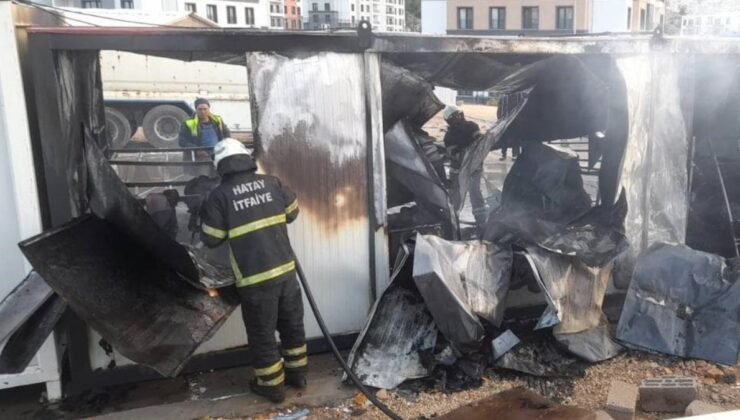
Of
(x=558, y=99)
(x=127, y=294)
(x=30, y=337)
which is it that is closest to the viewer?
(x=30, y=337)

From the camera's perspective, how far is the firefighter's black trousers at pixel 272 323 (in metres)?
3.82

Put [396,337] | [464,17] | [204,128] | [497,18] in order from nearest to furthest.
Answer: [396,337]
[204,128]
[497,18]
[464,17]

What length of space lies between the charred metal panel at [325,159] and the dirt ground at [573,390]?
0.82 metres

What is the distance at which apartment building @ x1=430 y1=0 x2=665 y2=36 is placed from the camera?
45469mm

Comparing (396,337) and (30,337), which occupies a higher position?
(30,337)

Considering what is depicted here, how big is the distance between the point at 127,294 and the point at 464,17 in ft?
158

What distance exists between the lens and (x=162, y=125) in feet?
46.1

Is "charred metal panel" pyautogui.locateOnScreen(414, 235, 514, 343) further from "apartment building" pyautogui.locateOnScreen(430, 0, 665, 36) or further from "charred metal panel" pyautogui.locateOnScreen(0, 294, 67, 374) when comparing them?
"apartment building" pyautogui.locateOnScreen(430, 0, 665, 36)

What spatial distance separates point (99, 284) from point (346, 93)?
6.88 feet

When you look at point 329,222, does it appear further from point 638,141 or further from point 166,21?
point 166,21

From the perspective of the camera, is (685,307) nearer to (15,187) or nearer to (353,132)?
(353,132)

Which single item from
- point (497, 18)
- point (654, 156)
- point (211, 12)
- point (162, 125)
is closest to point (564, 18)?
point (497, 18)

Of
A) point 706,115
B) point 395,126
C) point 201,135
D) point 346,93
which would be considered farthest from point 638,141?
point 201,135

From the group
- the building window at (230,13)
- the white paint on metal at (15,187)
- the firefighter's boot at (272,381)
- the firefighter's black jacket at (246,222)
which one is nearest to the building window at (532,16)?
the building window at (230,13)
